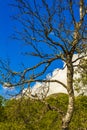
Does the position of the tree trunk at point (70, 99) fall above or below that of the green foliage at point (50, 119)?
below

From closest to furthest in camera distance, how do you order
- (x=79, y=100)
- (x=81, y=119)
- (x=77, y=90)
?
(x=81, y=119), (x=79, y=100), (x=77, y=90)

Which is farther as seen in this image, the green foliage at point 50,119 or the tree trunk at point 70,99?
the green foliage at point 50,119

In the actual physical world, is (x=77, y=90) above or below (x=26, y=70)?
above

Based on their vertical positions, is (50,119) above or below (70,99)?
above

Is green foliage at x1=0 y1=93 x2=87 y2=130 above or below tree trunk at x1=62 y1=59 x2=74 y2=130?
above

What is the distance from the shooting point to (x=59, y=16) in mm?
16781

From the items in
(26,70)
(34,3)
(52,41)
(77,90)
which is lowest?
(26,70)

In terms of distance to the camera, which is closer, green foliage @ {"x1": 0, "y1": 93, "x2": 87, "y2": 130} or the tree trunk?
the tree trunk

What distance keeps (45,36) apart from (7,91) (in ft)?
9.21

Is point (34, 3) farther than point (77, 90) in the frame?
No

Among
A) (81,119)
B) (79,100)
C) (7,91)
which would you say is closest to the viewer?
(7,91)

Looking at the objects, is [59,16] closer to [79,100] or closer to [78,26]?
[78,26]

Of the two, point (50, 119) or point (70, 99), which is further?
point (50, 119)

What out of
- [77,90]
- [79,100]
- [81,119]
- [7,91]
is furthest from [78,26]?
[77,90]
